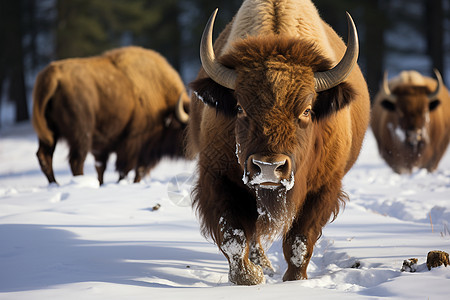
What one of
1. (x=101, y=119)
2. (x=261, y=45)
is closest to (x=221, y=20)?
(x=101, y=119)

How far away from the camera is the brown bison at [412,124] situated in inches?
398

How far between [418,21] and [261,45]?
24331 mm

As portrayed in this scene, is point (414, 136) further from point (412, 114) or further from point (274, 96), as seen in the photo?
point (274, 96)

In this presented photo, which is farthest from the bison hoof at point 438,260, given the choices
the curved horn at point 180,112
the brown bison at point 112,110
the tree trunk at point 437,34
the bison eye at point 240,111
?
the tree trunk at point 437,34

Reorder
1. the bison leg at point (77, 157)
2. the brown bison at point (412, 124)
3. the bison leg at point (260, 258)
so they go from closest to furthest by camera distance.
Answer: the bison leg at point (260, 258)
the bison leg at point (77, 157)
the brown bison at point (412, 124)

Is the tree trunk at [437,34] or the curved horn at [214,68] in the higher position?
the curved horn at [214,68]

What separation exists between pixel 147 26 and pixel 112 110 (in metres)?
A: 14.8

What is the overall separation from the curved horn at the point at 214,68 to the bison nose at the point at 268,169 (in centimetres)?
66

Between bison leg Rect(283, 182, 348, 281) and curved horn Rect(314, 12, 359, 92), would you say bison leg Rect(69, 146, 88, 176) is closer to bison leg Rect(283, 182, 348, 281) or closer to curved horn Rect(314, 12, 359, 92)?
bison leg Rect(283, 182, 348, 281)

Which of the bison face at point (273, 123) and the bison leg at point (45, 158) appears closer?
the bison face at point (273, 123)

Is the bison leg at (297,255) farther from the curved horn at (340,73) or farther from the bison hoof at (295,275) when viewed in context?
the curved horn at (340,73)

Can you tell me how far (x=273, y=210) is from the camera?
3.49 metres

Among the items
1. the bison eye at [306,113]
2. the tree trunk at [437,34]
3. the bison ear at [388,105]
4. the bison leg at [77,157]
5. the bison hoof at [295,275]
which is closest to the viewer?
the bison eye at [306,113]

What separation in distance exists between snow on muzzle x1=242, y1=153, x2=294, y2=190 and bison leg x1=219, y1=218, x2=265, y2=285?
0.62 metres
